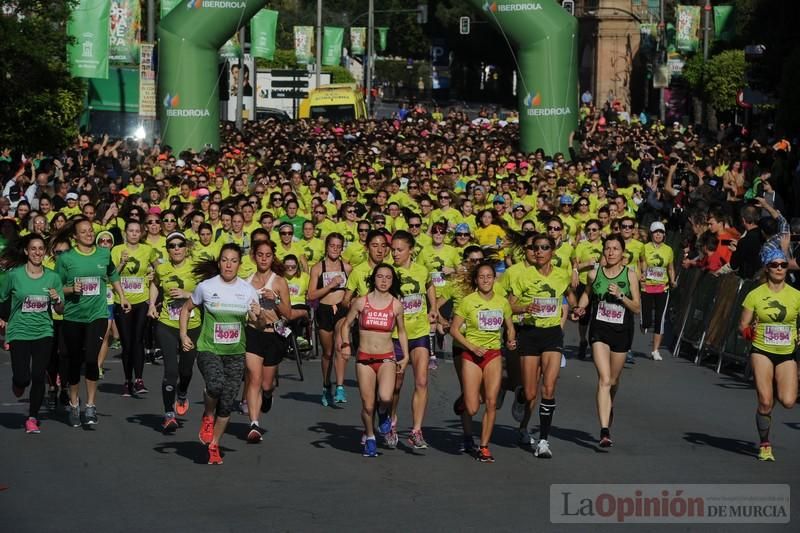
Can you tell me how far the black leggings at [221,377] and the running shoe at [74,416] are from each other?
202 centimetres

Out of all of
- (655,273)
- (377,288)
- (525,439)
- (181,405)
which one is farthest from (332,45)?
(377,288)

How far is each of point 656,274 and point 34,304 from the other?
8.21 metres

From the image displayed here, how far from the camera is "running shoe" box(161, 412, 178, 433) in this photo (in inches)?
496

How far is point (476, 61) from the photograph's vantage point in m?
94.9

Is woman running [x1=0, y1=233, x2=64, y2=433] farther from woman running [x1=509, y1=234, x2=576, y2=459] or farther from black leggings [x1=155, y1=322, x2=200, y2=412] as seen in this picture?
woman running [x1=509, y1=234, x2=576, y2=459]

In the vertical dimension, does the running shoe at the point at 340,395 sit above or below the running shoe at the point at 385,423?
below

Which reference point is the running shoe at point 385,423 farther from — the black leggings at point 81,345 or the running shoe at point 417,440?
the black leggings at point 81,345

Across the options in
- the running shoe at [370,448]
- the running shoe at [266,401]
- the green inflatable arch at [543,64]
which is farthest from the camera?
the green inflatable arch at [543,64]

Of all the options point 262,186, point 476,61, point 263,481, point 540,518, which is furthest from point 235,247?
point 476,61

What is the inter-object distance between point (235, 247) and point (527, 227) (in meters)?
7.94

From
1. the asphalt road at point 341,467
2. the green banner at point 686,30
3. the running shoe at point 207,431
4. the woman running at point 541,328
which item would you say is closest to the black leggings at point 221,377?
the running shoe at point 207,431

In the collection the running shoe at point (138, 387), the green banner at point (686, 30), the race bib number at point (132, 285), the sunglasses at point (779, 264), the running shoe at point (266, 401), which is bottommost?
the running shoe at point (138, 387)

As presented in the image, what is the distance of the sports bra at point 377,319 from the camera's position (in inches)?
461

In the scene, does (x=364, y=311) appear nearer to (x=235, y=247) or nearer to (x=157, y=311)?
(x=235, y=247)
